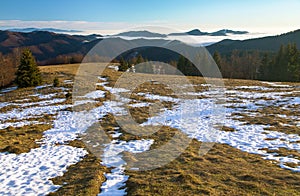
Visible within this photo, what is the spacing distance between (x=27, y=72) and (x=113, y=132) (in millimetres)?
26605

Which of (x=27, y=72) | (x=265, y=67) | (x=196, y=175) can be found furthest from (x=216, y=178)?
(x=265, y=67)

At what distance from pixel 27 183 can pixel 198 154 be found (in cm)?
790

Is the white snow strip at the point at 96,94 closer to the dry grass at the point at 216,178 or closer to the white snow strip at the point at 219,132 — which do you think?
the white snow strip at the point at 219,132

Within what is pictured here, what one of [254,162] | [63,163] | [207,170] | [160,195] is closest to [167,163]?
[207,170]

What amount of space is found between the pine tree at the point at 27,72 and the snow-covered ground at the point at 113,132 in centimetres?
774

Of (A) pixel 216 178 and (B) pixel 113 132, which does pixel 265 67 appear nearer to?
(B) pixel 113 132

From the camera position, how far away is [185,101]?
27.1 metres

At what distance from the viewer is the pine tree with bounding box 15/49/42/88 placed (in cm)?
3591

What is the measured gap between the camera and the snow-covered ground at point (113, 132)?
962 cm

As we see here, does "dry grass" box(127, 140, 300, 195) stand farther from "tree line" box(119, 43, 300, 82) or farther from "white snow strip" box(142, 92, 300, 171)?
"tree line" box(119, 43, 300, 82)

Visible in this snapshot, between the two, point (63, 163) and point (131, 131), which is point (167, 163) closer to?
point (63, 163)

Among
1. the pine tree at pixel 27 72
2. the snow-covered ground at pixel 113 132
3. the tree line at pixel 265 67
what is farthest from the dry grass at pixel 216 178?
the tree line at pixel 265 67

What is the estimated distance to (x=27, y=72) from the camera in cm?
3619

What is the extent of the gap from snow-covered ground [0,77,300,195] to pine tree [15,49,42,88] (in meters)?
7.74
